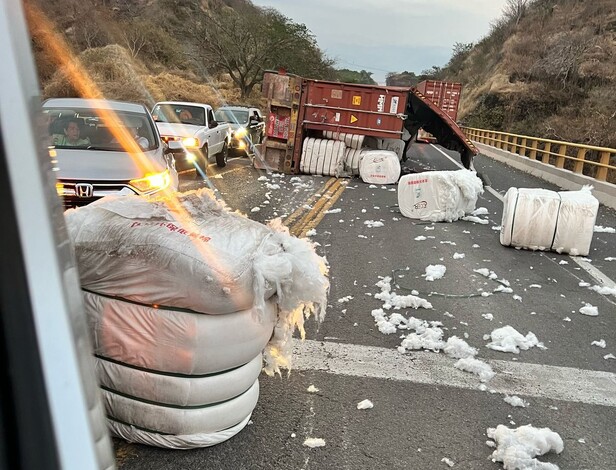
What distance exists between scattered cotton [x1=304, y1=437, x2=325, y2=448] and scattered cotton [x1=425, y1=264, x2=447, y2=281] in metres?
3.37

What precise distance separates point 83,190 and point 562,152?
1425cm

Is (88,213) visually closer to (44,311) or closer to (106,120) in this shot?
(44,311)

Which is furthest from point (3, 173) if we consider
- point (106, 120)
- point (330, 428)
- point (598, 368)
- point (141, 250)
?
point (106, 120)

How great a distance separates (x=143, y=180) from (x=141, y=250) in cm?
441

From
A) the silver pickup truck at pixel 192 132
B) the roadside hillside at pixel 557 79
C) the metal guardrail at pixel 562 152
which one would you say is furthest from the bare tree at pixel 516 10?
the silver pickup truck at pixel 192 132

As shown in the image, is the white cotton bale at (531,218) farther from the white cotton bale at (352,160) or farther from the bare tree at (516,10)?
the bare tree at (516,10)

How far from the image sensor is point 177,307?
2654 millimetres

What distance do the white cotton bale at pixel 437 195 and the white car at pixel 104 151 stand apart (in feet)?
13.3

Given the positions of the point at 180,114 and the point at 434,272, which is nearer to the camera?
the point at 434,272

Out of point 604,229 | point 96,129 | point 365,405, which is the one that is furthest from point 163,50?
point 365,405

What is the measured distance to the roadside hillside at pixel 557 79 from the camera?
2977 centimetres

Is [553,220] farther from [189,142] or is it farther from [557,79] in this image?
[557,79]

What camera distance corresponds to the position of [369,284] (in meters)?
5.83

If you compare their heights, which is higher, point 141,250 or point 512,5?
point 512,5
